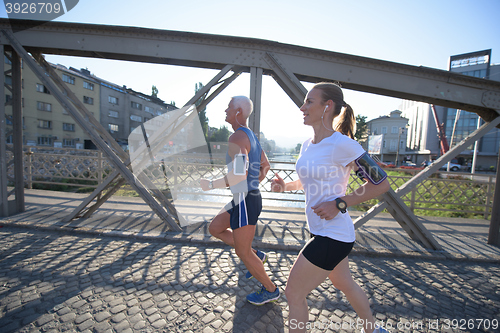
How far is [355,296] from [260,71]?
153 inches

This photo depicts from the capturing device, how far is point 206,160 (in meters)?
8.41

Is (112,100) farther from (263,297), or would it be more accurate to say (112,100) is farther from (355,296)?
(355,296)

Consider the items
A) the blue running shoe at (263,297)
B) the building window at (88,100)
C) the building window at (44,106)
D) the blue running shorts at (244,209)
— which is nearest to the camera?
the blue running shorts at (244,209)

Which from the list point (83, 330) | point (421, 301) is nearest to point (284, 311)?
point (421, 301)

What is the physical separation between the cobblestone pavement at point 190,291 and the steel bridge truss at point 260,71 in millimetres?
1003

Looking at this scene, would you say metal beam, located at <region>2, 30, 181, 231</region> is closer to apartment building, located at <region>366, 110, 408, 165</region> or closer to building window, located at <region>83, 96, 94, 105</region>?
building window, located at <region>83, 96, 94, 105</region>

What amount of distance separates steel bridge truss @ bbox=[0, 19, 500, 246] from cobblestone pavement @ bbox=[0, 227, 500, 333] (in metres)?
1.00

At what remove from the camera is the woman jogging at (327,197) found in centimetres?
159

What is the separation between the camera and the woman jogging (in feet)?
5.21

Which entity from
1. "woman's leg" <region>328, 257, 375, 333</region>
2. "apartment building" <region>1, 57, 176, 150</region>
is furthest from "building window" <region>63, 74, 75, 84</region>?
"woman's leg" <region>328, 257, 375, 333</region>

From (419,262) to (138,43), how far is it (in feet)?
21.2

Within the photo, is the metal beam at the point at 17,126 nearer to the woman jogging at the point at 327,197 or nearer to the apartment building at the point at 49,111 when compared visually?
the woman jogging at the point at 327,197

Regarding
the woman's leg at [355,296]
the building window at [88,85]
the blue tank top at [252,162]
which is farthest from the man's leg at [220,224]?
the building window at [88,85]

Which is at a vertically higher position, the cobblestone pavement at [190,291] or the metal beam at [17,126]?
the metal beam at [17,126]
